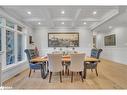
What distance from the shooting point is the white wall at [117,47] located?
23.5ft

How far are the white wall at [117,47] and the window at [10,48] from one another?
14.2ft

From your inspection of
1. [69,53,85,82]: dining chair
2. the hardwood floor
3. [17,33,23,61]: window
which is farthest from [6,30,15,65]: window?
[69,53,85,82]: dining chair

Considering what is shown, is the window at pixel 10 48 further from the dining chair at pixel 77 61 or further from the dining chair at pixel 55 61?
the dining chair at pixel 77 61

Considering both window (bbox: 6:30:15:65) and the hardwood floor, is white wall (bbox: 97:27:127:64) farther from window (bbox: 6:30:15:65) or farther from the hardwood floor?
window (bbox: 6:30:15:65)

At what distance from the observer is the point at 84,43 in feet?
28.1

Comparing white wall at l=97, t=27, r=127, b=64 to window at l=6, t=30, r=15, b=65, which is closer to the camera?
window at l=6, t=30, r=15, b=65

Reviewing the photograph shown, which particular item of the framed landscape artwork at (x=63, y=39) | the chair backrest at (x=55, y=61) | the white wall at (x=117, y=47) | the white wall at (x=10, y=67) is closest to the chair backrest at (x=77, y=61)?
the chair backrest at (x=55, y=61)

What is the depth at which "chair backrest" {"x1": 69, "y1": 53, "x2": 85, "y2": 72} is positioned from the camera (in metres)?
4.16

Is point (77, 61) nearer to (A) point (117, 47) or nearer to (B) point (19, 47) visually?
(B) point (19, 47)

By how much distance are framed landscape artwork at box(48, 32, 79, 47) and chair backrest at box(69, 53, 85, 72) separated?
364cm
